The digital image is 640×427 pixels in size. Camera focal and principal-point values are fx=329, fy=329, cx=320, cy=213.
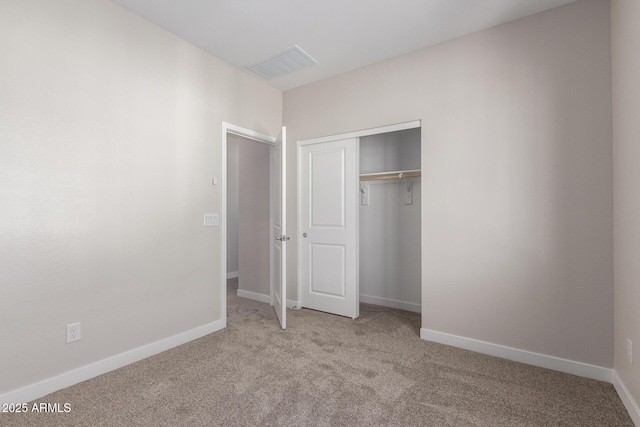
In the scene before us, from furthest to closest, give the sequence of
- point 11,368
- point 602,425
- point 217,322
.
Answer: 1. point 217,322
2. point 11,368
3. point 602,425

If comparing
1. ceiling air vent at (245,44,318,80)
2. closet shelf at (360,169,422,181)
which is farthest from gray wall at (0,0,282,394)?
closet shelf at (360,169,422,181)

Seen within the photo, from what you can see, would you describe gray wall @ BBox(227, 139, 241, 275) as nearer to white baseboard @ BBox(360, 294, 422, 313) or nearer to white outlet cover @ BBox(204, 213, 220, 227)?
white baseboard @ BBox(360, 294, 422, 313)

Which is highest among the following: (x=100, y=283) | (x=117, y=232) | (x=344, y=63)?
(x=344, y=63)

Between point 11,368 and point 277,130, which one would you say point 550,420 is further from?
point 277,130

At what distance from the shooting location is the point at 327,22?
2660 millimetres

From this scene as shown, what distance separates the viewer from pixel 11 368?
1.94 meters

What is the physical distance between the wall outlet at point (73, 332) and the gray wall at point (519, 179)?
2.73 m

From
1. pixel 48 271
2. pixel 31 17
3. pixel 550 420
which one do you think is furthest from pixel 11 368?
pixel 550 420

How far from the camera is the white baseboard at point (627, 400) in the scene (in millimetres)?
1770

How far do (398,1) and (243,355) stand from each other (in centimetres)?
294

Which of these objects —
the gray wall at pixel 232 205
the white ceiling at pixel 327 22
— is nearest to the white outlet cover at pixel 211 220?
the white ceiling at pixel 327 22

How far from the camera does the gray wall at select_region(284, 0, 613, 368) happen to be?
90.2 inches

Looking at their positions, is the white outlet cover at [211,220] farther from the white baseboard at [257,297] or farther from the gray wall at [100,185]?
the white baseboard at [257,297]

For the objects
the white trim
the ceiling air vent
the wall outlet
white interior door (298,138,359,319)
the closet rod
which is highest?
the ceiling air vent
